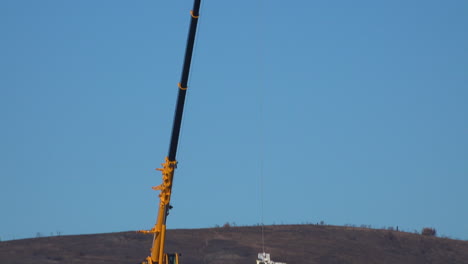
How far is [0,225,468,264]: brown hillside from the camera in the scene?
256 feet

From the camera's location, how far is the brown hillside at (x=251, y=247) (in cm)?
7812

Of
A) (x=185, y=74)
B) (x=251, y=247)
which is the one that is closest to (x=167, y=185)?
(x=185, y=74)

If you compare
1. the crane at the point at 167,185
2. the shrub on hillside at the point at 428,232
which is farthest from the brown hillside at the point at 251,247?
the crane at the point at 167,185

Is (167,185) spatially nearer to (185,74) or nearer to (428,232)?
(185,74)

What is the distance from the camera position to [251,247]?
8412 cm

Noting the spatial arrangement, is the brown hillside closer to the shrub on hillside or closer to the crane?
the shrub on hillside

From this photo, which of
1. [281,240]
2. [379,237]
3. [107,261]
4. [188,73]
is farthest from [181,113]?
[379,237]

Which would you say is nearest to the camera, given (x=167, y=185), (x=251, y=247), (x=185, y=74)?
(x=167, y=185)

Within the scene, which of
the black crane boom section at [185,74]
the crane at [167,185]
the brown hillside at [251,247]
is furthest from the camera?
the brown hillside at [251,247]

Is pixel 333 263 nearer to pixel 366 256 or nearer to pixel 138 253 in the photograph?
pixel 366 256

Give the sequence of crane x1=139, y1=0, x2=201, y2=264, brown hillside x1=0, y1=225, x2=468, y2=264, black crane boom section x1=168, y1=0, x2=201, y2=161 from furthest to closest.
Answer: brown hillside x1=0, y1=225, x2=468, y2=264 < black crane boom section x1=168, y1=0, x2=201, y2=161 < crane x1=139, y1=0, x2=201, y2=264

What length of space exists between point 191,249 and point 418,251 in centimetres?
2183

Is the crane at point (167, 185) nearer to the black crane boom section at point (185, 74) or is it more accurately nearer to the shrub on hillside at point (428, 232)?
the black crane boom section at point (185, 74)

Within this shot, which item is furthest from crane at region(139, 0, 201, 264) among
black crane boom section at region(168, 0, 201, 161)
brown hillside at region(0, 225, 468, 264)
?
brown hillside at region(0, 225, 468, 264)
